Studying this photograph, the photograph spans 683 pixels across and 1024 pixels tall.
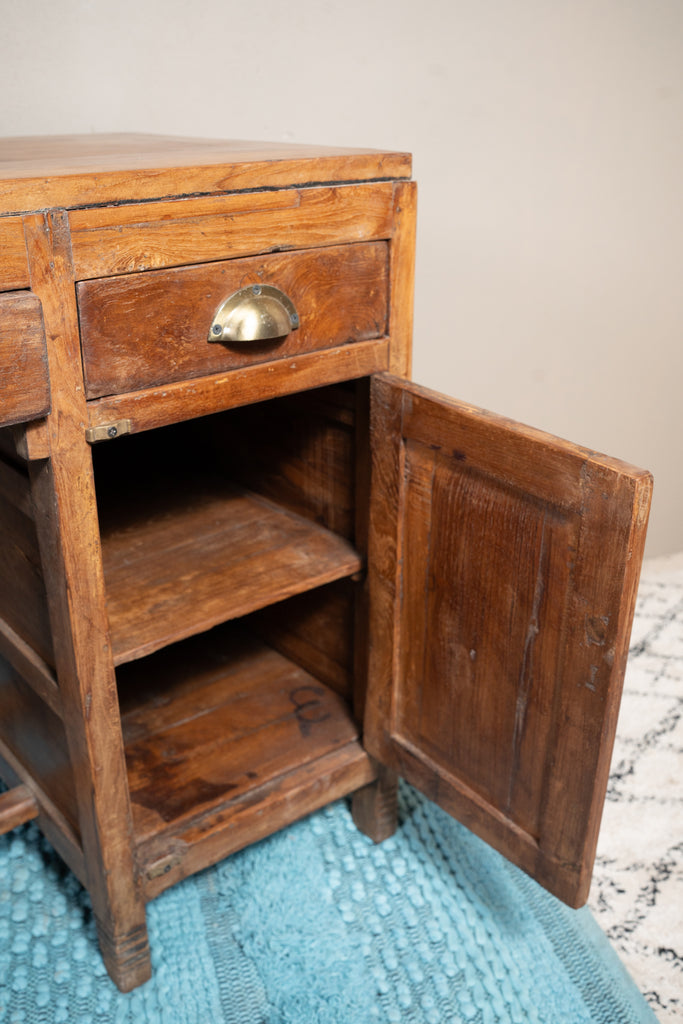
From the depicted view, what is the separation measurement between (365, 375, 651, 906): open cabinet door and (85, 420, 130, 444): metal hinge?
1.08ft

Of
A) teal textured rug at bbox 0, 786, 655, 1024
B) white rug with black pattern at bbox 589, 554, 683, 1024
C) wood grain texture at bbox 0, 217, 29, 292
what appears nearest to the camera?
wood grain texture at bbox 0, 217, 29, 292

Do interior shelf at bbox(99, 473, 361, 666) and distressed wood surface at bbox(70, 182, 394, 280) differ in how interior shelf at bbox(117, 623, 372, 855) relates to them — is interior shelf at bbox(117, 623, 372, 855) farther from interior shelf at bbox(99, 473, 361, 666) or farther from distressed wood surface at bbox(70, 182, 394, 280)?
distressed wood surface at bbox(70, 182, 394, 280)

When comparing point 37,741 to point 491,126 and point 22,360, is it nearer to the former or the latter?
point 22,360

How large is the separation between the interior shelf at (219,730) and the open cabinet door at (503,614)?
0.60ft

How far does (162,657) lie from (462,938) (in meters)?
0.66

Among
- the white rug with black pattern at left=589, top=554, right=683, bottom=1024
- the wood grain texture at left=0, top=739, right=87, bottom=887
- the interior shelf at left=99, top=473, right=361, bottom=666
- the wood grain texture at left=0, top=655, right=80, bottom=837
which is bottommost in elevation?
the white rug with black pattern at left=589, top=554, right=683, bottom=1024

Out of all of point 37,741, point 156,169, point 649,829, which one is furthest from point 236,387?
point 649,829

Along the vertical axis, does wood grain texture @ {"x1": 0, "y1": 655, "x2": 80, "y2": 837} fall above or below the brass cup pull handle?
below

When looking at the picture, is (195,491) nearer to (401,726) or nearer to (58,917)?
(401,726)

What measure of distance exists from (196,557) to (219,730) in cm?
30

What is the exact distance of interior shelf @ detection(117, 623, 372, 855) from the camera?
1.28 m

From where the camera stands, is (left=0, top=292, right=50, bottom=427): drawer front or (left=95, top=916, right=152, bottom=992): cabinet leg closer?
(left=0, top=292, right=50, bottom=427): drawer front

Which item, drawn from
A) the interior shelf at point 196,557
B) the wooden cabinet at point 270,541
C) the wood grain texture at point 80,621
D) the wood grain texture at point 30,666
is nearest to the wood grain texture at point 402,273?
the wooden cabinet at point 270,541

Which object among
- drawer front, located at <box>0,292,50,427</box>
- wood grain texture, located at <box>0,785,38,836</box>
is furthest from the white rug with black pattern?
drawer front, located at <box>0,292,50,427</box>
